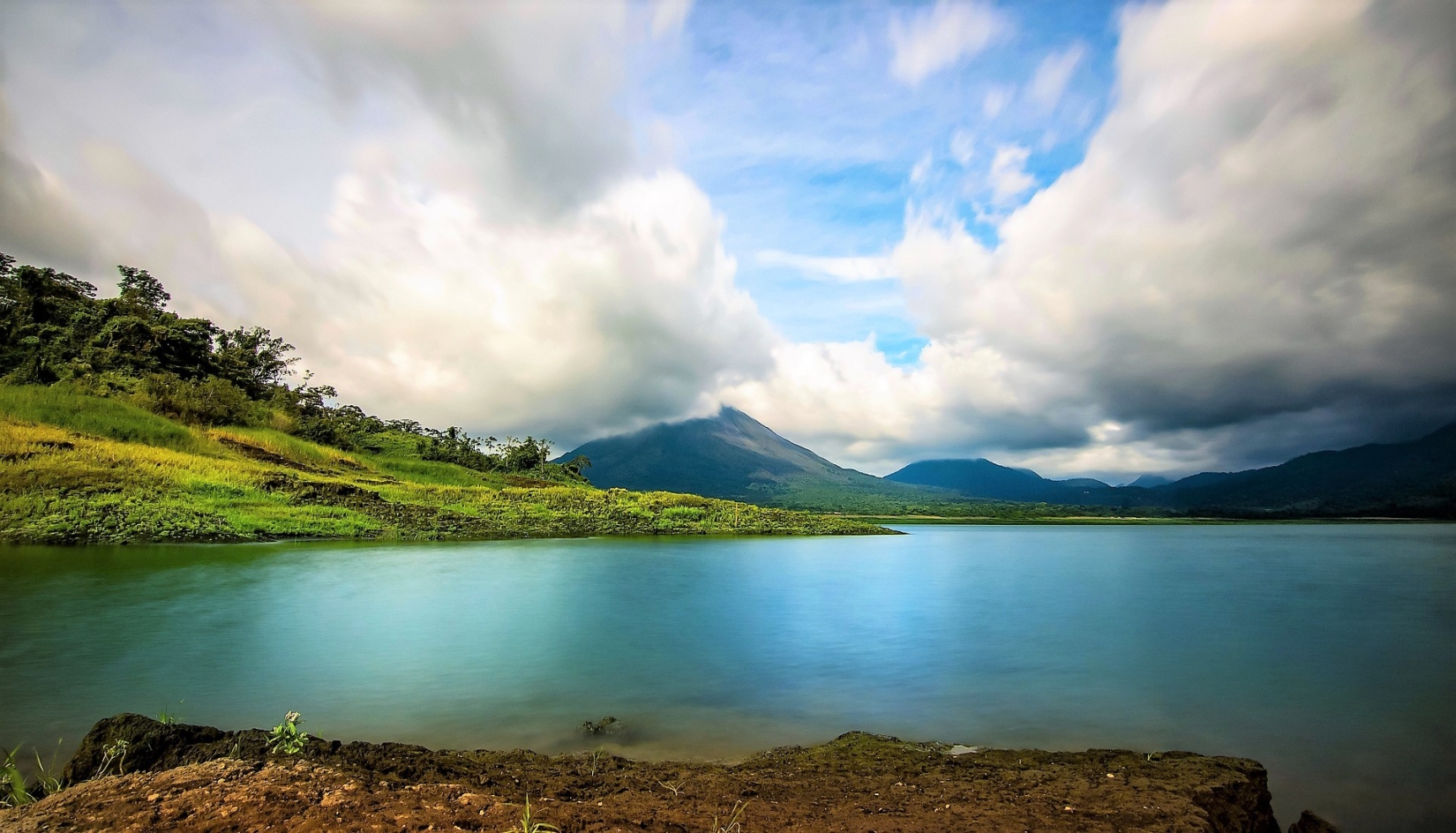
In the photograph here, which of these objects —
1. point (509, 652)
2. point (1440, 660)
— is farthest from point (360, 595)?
point (1440, 660)

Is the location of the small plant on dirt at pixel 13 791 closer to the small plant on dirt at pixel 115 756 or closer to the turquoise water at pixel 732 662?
the small plant on dirt at pixel 115 756

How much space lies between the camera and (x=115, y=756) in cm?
460

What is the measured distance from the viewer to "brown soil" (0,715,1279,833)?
3.63m

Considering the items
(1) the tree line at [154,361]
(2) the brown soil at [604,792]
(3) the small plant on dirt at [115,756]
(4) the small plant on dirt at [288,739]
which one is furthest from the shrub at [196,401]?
(2) the brown soil at [604,792]

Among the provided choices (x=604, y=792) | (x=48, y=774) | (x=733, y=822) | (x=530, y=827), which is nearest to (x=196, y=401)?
(x=48, y=774)

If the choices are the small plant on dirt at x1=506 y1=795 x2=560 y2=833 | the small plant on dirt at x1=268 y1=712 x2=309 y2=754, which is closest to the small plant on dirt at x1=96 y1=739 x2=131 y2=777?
the small plant on dirt at x1=268 y1=712 x2=309 y2=754

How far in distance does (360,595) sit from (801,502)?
132589mm

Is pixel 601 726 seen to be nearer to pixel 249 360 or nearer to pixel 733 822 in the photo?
pixel 733 822

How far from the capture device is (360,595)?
53.8 feet

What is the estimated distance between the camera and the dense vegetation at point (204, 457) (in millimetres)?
23047

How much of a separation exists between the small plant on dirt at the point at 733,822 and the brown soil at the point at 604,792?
0.05 feet

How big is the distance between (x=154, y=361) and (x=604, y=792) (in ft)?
164

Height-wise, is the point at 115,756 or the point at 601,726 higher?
the point at 115,756

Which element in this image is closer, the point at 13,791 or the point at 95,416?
the point at 13,791
